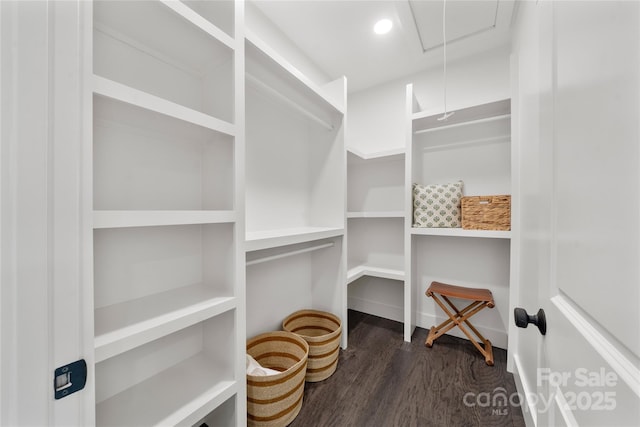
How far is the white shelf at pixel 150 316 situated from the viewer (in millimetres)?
721

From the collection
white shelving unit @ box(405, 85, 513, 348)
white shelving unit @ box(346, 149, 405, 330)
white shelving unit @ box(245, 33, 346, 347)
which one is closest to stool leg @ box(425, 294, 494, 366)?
white shelving unit @ box(405, 85, 513, 348)

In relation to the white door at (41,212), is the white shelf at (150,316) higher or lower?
lower

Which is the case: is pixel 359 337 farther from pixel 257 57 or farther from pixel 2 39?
pixel 2 39

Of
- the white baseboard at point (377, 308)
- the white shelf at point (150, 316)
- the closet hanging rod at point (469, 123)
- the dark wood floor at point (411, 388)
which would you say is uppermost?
the closet hanging rod at point (469, 123)

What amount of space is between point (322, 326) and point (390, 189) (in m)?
1.46

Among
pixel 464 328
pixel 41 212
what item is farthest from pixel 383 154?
pixel 41 212

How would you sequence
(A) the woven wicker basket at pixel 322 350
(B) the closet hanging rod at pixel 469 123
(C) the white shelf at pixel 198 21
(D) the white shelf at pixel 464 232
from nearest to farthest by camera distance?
(C) the white shelf at pixel 198 21 → (A) the woven wicker basket at pixel 322 350 → (D) the white shelf at pixel 464 232 → (B) the closet hanging rod at pixel 469 123

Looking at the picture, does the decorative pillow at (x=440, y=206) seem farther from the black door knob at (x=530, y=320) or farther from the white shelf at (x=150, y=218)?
the white shelf at (x=150, y=218)

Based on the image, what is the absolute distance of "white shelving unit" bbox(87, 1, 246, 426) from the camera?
0.84 meters

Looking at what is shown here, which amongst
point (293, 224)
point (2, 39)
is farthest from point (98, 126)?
point (293, 224)

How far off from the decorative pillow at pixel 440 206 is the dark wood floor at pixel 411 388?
3.35 ft

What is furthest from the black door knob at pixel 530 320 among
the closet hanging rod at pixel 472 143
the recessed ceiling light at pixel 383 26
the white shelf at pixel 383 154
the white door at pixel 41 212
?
the recessed ceiling light at pixel 383 26

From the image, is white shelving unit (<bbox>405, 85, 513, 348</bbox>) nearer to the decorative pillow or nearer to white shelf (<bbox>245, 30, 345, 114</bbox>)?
the decorative pillow

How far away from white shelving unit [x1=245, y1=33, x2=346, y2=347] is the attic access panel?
696 mm
